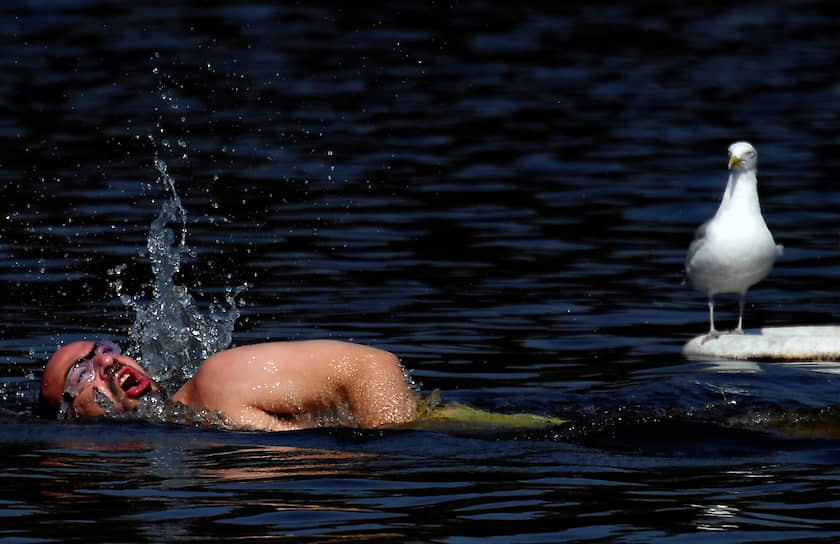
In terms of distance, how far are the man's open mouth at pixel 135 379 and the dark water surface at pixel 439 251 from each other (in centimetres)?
20

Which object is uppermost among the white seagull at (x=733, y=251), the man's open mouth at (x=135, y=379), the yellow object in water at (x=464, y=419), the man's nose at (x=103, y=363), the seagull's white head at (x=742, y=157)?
the seagull's white head at (x=742, y=157)

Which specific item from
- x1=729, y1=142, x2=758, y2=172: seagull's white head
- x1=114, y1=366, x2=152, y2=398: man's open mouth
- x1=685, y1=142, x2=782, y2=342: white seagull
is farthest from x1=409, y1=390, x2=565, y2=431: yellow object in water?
x1=729, y1=142, x2=758, y2=172: seagull's white head

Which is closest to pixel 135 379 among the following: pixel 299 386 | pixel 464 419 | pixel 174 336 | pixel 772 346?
pixel 299 386

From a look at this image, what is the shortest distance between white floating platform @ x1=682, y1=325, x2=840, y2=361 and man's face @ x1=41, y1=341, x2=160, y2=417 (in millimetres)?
4203

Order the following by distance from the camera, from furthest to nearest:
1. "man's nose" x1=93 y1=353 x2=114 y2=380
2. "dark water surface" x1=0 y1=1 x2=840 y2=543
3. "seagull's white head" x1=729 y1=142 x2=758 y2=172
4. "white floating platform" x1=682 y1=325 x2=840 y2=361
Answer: "seagull's white head" x1=729 y1=142 x2=758 y2=172, "white floating platform" x1=682 y1=325 x2=840 y2=361, "man's nose" x1=93 y1=353 x2=114 y2=380, "dark water surface" x1=0 y1=1 x2=840 y2=543

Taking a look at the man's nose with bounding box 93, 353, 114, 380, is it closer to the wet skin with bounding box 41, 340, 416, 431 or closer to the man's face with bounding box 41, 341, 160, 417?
the man's face with bounding box 41, 341, 160, 417

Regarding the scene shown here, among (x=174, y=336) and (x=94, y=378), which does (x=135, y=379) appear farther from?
(x=174, y=336)

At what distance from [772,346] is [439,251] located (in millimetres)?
4747

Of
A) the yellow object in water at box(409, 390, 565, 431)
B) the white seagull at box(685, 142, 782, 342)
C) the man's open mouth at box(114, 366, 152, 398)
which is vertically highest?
the white seagull at box(685, 142, 782, 342)

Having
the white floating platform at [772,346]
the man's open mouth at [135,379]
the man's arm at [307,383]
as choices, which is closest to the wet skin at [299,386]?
the man's arm at [307,383]

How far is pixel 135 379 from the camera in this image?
9680 mm

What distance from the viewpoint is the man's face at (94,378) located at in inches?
378

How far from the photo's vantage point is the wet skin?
29.5ft

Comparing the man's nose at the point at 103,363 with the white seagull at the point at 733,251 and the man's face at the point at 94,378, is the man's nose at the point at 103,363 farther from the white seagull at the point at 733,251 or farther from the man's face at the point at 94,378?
the white seagull at the point at 733,251
